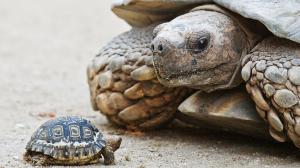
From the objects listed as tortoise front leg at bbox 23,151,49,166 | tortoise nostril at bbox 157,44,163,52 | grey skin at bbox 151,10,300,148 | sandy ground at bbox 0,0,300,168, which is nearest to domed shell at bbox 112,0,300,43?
grey skin at bbox 151,10,300,148

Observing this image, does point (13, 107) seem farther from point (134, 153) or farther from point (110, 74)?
point (134, 153)

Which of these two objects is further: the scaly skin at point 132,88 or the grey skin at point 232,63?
the scaly skin at point 132,88

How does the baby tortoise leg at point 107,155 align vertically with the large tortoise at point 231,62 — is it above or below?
below

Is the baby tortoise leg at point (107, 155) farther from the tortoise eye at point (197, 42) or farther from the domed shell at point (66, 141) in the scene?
the tortoise eye at point (197, 42)

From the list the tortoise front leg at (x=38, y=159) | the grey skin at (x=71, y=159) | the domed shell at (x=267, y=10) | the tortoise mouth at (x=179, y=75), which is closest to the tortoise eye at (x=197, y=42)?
the tortoise mouth at (x=179, y=75)

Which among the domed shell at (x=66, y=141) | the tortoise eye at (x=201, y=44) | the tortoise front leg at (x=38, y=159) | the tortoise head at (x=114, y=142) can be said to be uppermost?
the tortoise eye at (x=201, y=44)

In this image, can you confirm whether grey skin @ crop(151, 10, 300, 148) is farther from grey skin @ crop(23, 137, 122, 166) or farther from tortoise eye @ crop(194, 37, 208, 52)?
grey skin @ crop(23, 137, 122, 166)

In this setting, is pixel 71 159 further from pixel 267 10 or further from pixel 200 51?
pixel 267 10

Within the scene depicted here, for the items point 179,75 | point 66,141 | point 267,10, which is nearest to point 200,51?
point 179,75
